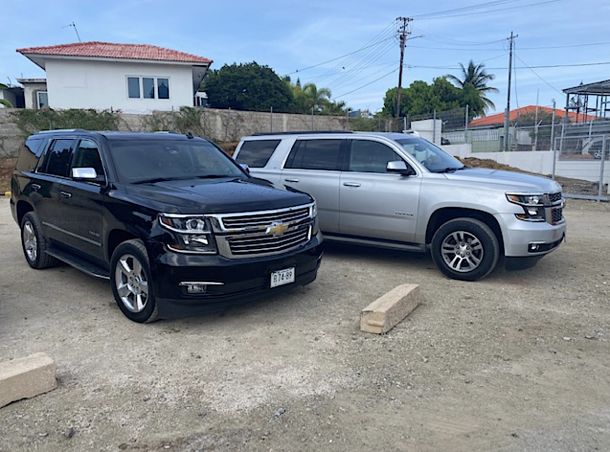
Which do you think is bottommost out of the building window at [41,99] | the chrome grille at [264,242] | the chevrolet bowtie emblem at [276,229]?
the chrome grille at [264,242]

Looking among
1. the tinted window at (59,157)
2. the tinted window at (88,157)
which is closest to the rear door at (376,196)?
the tinted window at (88,157)

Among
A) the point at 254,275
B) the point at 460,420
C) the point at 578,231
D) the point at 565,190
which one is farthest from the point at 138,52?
the point at 460,420

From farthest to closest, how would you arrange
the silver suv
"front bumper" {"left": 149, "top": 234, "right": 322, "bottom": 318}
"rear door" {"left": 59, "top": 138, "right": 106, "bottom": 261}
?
1. the silver suv
2. "rear door" {"left": 59, "top": 138, "right": 106, "bottom": 261}
3. "front bumper" {"left": 149, "top": 234, "right": 322, "bottom": 318}

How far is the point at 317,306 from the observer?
218 inches

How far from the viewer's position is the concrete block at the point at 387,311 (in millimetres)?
4691

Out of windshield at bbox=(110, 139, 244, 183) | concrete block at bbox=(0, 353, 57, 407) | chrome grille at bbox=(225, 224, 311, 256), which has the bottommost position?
concrete block at bbox=(0, 353, 57, 407)

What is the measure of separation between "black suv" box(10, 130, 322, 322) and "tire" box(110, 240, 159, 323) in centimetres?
1

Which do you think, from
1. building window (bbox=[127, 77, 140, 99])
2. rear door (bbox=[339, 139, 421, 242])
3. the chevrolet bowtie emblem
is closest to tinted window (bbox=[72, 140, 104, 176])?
the chevrolet bowtie emblem

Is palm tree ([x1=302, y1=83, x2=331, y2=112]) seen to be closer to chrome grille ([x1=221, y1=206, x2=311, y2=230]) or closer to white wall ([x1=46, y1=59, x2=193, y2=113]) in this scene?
white wall ([x1=46, y1=59, x2=193, y2=113])

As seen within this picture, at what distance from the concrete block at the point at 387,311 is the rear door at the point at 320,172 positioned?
8.00 ft

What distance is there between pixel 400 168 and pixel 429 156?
30.3 inches

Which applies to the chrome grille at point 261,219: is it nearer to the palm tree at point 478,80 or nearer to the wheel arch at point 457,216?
the wheel arch at point 457,216

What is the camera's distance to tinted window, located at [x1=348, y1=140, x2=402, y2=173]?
7.13 m

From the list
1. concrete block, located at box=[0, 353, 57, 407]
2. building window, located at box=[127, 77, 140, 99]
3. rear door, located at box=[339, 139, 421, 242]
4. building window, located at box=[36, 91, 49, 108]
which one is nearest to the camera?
concrete block, located at box=[0, 353, 57, 407]
